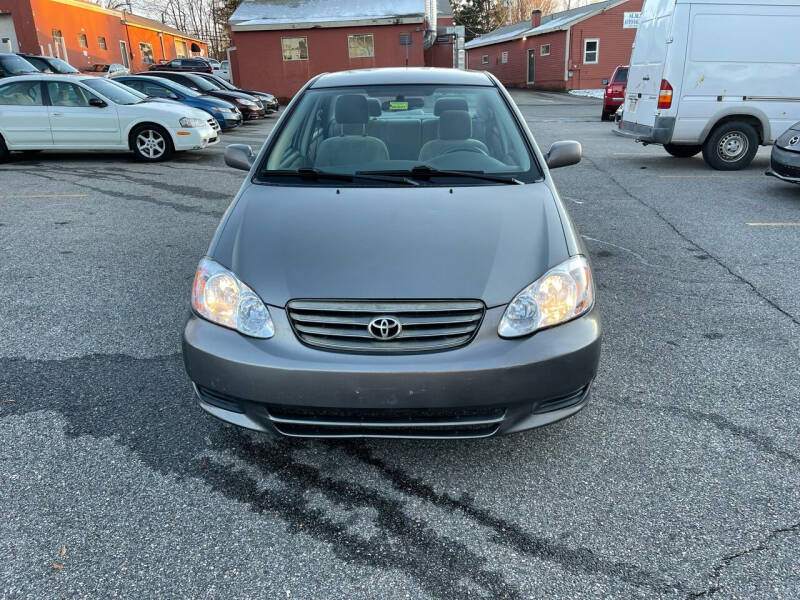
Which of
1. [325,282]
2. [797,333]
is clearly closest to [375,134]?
[325,282]

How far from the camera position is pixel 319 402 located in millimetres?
2303

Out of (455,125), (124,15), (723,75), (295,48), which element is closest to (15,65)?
(295,48)

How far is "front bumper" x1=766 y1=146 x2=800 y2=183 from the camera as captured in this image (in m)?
7.52

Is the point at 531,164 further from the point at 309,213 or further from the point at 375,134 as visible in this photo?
the point at 309,213

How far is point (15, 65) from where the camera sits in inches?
667

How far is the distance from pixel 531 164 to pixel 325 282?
1.58 metres

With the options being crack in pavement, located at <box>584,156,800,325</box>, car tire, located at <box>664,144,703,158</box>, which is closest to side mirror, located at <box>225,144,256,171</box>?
crack in pavement, located at <box>584,156,800,325</box>

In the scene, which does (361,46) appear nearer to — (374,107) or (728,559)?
(374,107)

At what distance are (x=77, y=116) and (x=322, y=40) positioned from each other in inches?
759

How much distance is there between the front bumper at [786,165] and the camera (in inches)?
296

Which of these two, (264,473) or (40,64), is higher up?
(40,64)

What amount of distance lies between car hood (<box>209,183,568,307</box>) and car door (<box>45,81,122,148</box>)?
30.8 feet

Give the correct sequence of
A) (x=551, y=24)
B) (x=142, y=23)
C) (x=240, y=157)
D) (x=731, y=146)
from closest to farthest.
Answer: (x=240, y=157) → (x=731, y=146) → (x=551, y=24) → (x=142, y=23)

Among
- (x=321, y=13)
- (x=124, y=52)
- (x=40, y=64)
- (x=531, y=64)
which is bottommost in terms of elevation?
(x=40, y=64)
